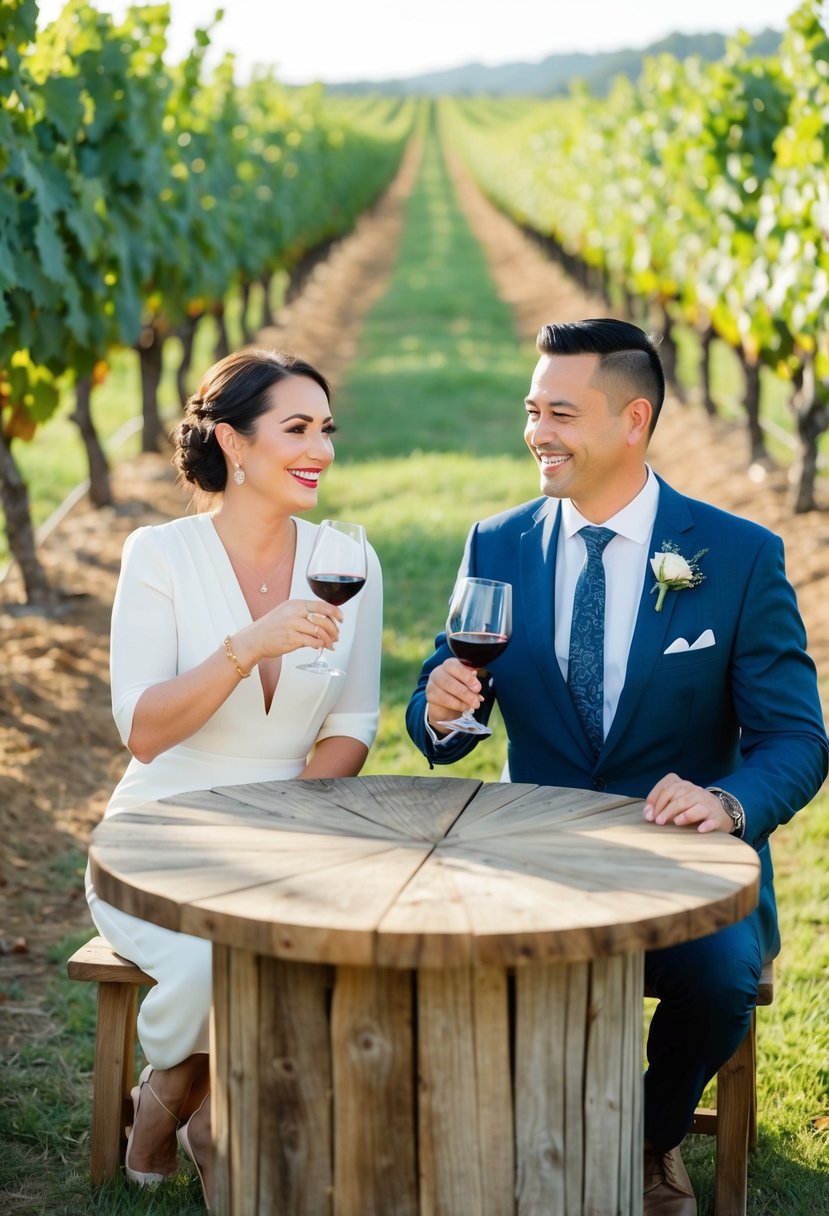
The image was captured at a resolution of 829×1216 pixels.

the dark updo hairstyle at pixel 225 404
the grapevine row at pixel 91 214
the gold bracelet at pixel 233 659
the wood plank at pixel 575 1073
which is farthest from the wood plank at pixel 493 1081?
the grapevine row at pixel 91 214

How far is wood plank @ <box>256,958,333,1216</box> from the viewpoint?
7.92 feet

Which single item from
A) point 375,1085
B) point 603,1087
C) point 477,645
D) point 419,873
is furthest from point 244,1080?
point 477,645

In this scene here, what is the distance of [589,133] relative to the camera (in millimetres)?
20531

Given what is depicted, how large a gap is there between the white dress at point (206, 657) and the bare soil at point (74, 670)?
119cm

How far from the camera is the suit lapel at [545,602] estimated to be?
10.4ft

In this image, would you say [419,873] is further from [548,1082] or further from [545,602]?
[545,602]

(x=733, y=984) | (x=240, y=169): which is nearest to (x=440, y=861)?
(x=733, y=984)

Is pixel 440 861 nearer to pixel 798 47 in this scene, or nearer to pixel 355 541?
pixel 355 541

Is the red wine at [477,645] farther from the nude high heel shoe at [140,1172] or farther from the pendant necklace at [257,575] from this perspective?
the nude high heel shoe at [140,1172]

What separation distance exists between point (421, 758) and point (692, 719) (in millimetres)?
2802

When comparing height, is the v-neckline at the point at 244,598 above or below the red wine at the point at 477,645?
below

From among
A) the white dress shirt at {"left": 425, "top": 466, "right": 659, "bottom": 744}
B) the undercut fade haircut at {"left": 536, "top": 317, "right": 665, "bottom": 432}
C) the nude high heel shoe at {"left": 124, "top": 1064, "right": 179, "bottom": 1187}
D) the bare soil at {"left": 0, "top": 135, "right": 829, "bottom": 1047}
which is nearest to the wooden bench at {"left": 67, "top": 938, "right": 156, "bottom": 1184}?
the nude high heel shoe at {"left": 124, "top": 1064, "right": 179, "bottom": 1187}

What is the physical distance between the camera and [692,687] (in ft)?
10.2

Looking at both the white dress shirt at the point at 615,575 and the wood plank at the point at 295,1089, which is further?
the white dress shirt at the point at 615,575
